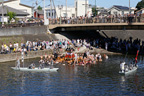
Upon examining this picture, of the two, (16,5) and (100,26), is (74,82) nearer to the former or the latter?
(100,26)

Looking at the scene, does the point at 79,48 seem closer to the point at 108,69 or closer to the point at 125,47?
the point at 125,47

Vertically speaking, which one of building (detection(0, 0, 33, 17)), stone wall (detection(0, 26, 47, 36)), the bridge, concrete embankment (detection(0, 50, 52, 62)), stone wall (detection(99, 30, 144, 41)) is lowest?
concrete embankment (detection(0, 50, 52, 62))

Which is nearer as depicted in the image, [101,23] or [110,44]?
[101,23]

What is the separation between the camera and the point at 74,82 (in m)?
35.0

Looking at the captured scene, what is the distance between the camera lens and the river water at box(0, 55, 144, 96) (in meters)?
30.8

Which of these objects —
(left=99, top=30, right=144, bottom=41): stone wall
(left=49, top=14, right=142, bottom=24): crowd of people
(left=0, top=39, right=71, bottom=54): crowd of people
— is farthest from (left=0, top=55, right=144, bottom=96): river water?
(left=99, top=30, right=144, bottom=41): stone wall

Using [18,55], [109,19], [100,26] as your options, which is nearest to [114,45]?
[100,26]

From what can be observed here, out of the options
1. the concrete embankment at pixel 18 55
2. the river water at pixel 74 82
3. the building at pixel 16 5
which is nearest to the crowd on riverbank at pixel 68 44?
the concrete embankment at pixel 18 55

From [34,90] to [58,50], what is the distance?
25677 millimetres

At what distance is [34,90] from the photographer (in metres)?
31.7

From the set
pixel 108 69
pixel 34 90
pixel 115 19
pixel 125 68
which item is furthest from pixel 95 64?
pixel 34 90

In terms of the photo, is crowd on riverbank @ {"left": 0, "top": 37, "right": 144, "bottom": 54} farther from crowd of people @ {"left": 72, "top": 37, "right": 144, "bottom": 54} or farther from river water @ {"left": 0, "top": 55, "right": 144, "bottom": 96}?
river water @ {"left": 0, "top": 55, "right": 144, "bottom": 96}

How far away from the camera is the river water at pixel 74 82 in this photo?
30828mm

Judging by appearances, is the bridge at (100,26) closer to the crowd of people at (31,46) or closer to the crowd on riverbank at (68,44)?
the crowd on riverbank at (68,44)
